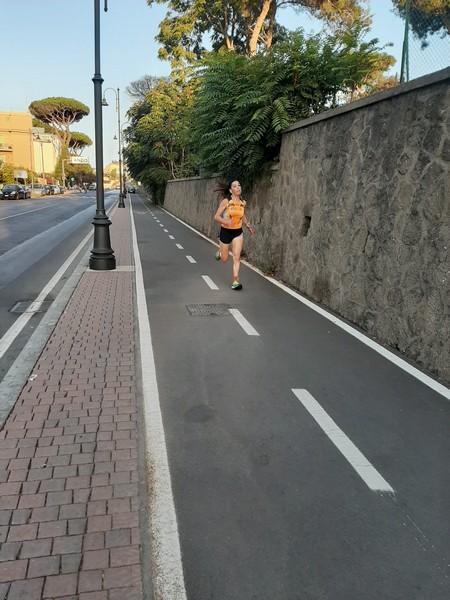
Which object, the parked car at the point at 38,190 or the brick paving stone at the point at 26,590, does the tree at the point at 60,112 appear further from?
the brick paving stone at the point at 26,590

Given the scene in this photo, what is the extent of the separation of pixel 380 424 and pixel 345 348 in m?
2.05

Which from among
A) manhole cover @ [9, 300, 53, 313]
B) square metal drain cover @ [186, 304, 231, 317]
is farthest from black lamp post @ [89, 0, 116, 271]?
square metal drain cover @ [186, 304, 231, 317]

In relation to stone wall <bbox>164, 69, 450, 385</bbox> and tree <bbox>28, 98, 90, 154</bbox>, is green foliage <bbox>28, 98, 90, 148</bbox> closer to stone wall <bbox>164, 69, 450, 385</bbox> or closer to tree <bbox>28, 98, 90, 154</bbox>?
tree <bbox>28, 98, 90, 154</bbox>

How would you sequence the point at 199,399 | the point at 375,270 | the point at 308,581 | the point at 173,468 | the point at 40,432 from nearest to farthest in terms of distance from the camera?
the point at 308,581 → the point at 173,468 → the point at 40,432 → the point at 199,399 → the point at 375,270

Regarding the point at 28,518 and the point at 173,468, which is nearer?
the point at 28,518

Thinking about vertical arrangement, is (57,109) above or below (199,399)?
above

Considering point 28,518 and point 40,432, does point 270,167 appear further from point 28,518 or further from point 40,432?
point 28,518

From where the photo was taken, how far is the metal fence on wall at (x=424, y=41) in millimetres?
6121

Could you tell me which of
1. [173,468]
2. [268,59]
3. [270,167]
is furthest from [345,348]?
[268,59]

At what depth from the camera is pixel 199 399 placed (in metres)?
4.62

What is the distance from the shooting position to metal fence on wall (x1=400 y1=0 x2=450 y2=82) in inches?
241

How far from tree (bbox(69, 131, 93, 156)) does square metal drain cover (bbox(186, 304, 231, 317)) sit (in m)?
134

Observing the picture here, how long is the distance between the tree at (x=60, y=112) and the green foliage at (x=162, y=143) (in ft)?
227

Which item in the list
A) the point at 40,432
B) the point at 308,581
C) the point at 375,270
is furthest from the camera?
the point at 375,270
